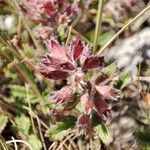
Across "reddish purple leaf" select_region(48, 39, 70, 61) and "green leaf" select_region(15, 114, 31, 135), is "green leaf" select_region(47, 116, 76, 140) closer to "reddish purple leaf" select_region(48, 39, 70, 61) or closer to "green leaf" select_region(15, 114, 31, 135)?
"green leaf" select_region(15, 114, 31, 135)

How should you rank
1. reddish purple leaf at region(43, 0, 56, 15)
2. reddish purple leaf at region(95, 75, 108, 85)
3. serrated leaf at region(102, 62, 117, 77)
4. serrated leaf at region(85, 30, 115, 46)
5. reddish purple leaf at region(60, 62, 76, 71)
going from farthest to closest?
serrated leaf at region(85, 30, 115, 46)
reddish purple leaf at region(43, 0, 56, 15)
serrated leaf at region(102, 62, 117, 77)
reddish purple leaf at region(95, 75, 108, 85)
reddish purple leaf at region(60, 62, 76, 71)

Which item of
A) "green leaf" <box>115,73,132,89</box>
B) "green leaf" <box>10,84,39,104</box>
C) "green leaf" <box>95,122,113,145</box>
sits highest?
"green leaf" <box>10,84,39,104</box>

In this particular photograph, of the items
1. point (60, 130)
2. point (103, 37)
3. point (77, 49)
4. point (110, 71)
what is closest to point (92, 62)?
point (77, 49)

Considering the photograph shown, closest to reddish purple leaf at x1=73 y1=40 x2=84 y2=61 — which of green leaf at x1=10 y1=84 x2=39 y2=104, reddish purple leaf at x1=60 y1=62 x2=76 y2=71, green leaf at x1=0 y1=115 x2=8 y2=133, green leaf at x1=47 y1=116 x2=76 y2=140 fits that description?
reddish purple leaf at x1=60 y1=62 x2=76 y2=71

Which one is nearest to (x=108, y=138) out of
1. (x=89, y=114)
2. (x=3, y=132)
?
(x=89, y=114)

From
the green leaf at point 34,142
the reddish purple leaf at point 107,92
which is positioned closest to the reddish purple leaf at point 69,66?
the reddish purple leaf at point 107,92

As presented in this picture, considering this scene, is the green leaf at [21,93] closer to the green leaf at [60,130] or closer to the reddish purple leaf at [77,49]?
the green leaf at [60,130]

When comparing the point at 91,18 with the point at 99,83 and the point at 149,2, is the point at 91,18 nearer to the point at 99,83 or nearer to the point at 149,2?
the point at 149,2
